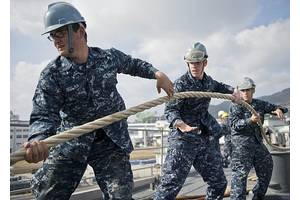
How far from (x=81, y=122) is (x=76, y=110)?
59mm

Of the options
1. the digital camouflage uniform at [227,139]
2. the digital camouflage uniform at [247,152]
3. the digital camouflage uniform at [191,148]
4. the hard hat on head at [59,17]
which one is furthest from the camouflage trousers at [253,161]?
the hard hat on head at [59,17]

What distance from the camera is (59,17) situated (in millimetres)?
1607

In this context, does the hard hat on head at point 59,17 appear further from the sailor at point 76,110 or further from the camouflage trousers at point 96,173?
the camouflage trousers at point 96,173

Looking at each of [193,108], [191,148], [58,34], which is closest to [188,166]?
[191,148]

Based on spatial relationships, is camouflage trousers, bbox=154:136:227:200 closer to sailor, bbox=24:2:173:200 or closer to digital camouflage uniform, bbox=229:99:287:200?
digital camouflage uniform, bbox=229:99:287:200

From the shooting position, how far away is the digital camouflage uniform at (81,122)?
5.47ft

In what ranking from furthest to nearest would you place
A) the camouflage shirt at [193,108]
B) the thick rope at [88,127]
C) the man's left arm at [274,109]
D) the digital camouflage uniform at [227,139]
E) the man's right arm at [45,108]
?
1. the digital camouflage uniform at [227,139]
2. the man's left arm at [274,109]
3. the camouflage shirt at [193,108]
4. the man's right arm at [45,108]
5. the thick rope at [88,127]

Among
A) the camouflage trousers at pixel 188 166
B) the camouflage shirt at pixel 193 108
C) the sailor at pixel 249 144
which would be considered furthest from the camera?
the sailor at pixel 249 144

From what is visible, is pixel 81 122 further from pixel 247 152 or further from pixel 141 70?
pixel 247 152

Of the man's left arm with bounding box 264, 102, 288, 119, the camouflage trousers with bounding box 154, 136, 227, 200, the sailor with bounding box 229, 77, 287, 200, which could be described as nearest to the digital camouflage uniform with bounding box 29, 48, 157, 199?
the camouflage trousers with bounding box 154, 136, 227, 200

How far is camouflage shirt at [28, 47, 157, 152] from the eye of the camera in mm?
1661

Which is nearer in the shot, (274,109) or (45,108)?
(45,108)

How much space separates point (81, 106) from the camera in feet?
5.69

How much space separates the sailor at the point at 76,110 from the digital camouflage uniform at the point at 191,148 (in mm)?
777
